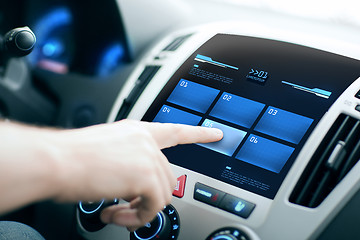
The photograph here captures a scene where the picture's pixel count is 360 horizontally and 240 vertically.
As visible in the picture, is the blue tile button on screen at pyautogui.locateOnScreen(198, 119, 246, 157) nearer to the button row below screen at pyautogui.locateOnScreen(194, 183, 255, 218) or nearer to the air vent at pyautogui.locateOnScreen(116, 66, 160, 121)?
the button row below screen at pyautogui.locateOnScreen(194, 183, 255, 218)

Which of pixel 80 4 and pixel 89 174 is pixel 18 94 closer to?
pixel 80 4

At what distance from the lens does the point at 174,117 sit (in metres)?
0.98

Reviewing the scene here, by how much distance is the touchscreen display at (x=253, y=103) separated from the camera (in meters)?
0.89

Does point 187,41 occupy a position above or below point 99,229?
above

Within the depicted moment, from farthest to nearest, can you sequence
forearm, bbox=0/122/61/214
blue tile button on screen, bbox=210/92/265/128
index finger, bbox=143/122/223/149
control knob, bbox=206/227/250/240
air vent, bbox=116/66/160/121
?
air vent, bbox=116/66/160/121 < blue tile button on screen, bbox=210/92/265/128 < control knob, bbox=206/227/250/240 < index finger, bbox=143/122/223/149 < forearm, bbox=0/122/61/214

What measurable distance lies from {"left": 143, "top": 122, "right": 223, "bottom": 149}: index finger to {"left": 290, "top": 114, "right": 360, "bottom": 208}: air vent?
0.73ft

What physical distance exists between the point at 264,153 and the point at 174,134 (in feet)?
0.86

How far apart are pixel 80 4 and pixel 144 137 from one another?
95cm

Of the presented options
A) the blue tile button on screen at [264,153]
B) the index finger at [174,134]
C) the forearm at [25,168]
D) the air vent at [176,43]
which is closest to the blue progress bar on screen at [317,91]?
the blue tile button on screen at [264,153]

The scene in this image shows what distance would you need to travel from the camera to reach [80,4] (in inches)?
55.8

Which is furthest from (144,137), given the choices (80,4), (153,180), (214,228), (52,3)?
(52,3)

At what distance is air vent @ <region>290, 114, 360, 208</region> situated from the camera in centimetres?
82

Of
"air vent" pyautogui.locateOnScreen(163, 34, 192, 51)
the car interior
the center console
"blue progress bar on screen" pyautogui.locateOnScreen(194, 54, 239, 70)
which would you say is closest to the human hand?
the car interior

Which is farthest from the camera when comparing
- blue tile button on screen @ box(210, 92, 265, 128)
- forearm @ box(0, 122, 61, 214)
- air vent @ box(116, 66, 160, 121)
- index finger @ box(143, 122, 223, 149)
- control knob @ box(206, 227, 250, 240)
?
air vent @ box(116, 66, 160, 121)
